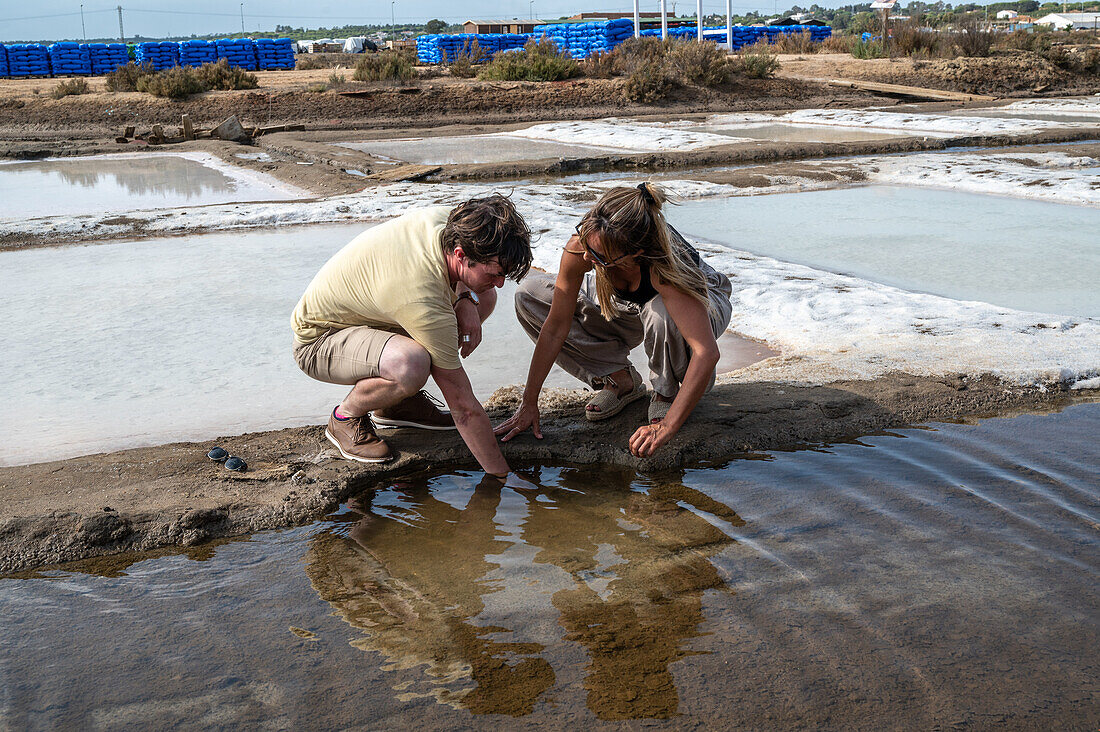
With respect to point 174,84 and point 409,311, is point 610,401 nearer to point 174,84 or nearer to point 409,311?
point 409,311

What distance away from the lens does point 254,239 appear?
24.7 feet

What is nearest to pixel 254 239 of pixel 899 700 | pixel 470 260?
pixel 470 260

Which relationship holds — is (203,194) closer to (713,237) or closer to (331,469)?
(713,237)

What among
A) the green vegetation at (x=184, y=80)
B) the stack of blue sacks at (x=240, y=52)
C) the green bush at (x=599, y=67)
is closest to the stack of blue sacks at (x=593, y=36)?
the green bush at (x=599, y=67)

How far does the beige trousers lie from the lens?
3162mm

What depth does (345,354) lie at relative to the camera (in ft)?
9.96

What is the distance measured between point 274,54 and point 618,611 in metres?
35.7

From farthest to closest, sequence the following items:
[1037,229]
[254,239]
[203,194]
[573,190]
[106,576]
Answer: [203,194]
[573,190]
[254,239]
[1037,229]
[106,576]

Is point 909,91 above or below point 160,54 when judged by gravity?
below

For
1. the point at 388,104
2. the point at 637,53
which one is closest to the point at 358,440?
the point at 388,104

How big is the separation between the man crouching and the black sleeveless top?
450mm

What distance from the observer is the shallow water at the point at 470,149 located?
13469 millimetres

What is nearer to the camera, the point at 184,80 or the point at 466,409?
the point at 466,409

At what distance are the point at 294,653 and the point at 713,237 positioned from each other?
5564 mm
